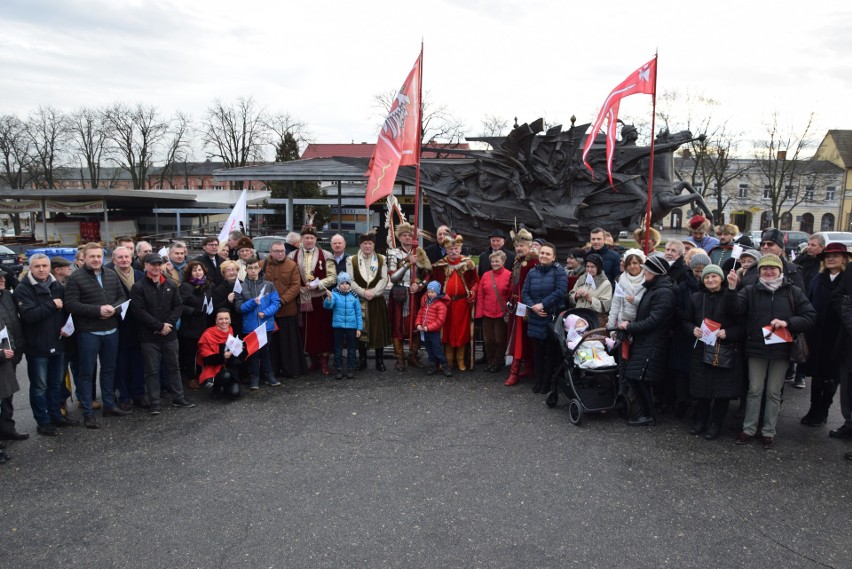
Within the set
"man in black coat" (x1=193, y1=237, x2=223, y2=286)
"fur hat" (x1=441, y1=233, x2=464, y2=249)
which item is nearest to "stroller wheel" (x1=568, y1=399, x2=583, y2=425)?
"fur hat" (x1=441, y1=233, x2=464, y2=249)

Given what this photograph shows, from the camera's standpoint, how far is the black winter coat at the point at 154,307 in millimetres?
5789

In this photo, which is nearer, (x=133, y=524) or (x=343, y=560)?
(x=343, y=560)

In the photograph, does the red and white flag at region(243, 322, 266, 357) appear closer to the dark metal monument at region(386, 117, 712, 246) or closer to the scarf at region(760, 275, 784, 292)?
the scarf at region(760, 275, 784, 292)

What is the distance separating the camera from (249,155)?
59906mm

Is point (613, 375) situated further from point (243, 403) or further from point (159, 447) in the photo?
point (159, 447)

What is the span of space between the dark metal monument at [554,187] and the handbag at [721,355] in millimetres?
8225

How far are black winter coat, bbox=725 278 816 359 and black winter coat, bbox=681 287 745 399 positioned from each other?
0.08 meters

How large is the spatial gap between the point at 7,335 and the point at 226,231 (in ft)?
14.5

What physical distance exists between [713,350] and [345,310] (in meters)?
4.13

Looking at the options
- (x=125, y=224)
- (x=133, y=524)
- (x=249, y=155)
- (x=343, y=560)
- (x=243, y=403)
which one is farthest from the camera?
(x=249, y=155)

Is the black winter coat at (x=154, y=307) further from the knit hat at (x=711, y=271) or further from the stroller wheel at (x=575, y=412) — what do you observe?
the knit hat at (x=711, y=271)

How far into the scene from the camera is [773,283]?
4.95 m

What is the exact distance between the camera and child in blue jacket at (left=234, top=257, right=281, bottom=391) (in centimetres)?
659

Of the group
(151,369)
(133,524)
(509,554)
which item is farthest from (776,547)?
(151,369)
